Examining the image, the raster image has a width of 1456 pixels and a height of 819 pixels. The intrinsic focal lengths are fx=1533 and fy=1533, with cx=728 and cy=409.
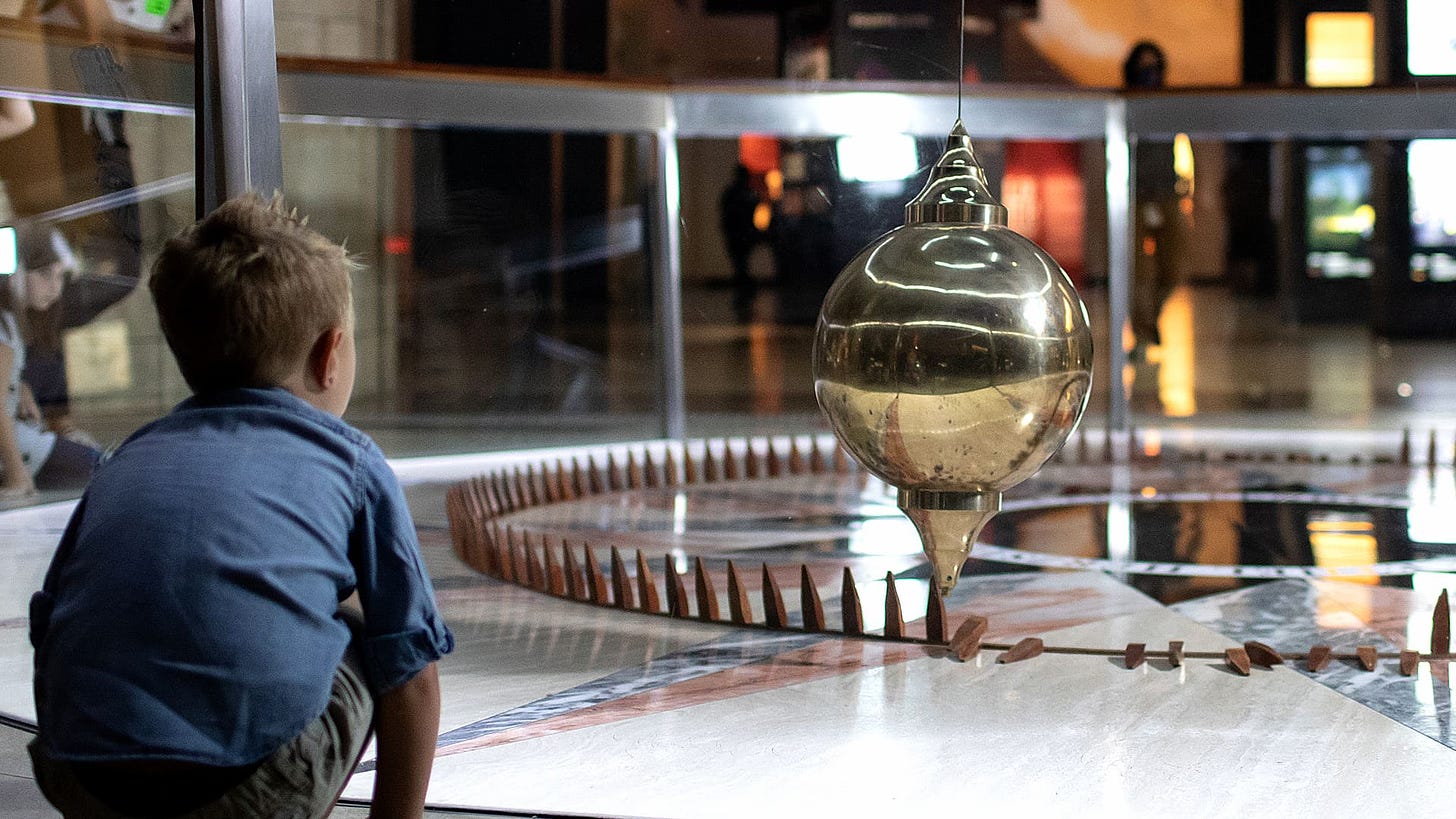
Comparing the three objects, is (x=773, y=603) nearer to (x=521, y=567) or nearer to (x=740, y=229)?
(x=521, y=567)

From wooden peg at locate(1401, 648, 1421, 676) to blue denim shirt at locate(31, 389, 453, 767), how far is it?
324 centimetres

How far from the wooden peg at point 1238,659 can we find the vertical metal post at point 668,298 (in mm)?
6993

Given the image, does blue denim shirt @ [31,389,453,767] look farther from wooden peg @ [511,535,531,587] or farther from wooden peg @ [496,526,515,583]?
wooden peg @ [496,526,515,583]

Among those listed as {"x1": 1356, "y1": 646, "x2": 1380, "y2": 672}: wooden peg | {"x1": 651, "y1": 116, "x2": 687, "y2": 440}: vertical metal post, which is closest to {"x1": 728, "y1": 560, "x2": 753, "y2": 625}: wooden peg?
{"x1": 1356, "y1": 646, "x2": 1380, "y2": 672}: wooden peg

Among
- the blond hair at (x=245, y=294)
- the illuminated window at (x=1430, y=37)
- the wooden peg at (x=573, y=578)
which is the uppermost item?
the illuminated window at (x=1430, y=37)

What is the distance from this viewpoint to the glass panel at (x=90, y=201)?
4.15 m

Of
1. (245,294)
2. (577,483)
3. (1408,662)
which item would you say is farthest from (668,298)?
(245,294)

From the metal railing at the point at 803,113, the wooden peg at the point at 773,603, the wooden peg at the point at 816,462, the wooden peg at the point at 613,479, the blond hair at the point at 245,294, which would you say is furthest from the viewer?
the wooden peg at the point at 816,462

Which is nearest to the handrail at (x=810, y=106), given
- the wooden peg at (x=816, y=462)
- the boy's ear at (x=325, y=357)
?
the wooden peg at (x=816, y=462)

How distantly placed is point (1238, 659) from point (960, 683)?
0.85m

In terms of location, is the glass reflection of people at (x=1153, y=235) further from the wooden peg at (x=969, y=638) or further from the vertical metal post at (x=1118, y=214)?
the wooden peg at (x=969, y=638)

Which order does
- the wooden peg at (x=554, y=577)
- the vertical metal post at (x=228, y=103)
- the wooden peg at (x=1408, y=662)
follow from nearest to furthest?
the vertical metal post at (x=228, y=103) → the wooden peg at (x=1408, y=662) → the wooden peg at (x=554, y=577)

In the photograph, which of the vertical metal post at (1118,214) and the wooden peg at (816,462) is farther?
the vertical metal post at (1118,214)

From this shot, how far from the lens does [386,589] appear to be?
88.7 inches
